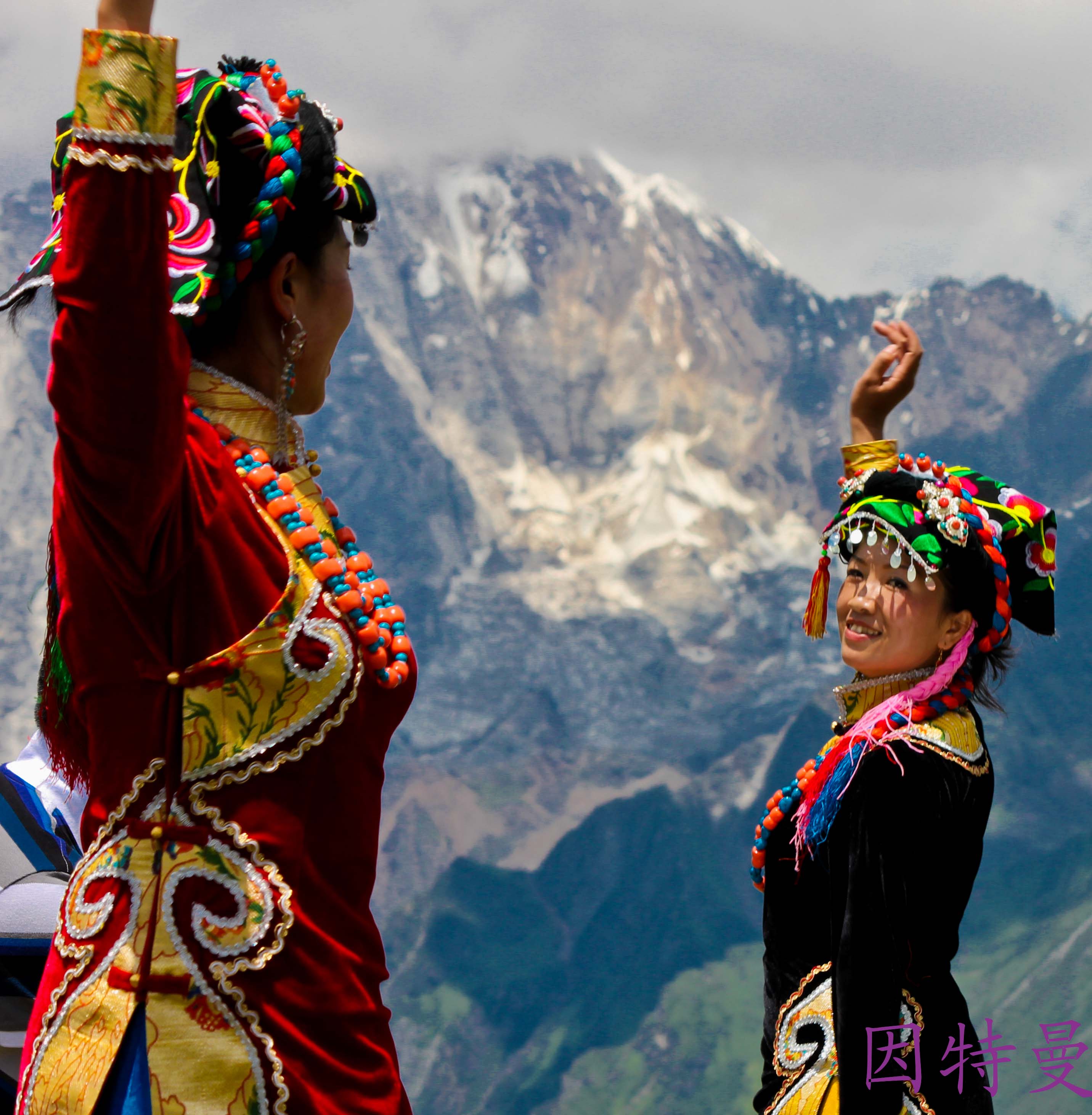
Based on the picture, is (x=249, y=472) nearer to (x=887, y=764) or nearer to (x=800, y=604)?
(x=887, y=764)

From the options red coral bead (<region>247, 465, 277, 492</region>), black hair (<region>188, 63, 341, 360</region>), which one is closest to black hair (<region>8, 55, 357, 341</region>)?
black hair (<region>188, 63, 341, 360</region>)

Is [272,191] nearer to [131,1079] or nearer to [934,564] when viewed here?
[131,1079]

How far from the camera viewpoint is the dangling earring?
43.6 inches

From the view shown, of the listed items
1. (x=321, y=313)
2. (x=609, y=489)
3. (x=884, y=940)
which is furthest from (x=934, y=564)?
(x=609, y=489)

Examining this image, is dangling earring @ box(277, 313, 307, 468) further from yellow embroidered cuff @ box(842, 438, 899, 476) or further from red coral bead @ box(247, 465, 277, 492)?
yellow embroidered cuff @ box(842, 438, 899, 476)

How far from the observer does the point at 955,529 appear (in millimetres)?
1841

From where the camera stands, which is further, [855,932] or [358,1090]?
[855,932]

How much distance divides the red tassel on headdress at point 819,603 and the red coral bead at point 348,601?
112 cm

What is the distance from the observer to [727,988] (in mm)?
8148

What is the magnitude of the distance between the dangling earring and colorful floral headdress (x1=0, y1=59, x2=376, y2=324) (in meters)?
0.07

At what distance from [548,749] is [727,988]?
6.17ft

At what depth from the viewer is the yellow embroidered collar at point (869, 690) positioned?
1863mm

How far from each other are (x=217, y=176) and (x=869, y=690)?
4.05ft

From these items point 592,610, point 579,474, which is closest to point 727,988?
point 592,610
